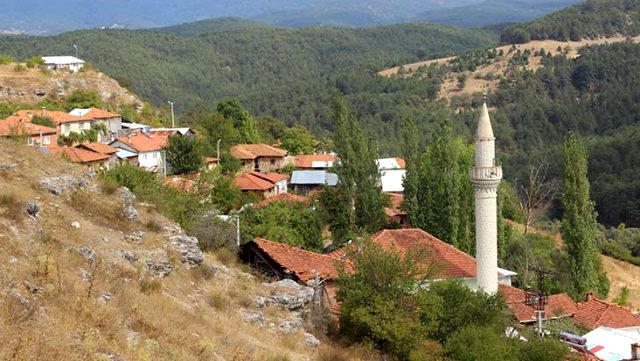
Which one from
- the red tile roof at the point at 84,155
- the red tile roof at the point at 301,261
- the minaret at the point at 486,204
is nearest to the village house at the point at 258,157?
the red tile roof at the point at 84,155

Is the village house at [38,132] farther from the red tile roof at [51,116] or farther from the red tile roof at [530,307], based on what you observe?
the red tile roof at [530,307]

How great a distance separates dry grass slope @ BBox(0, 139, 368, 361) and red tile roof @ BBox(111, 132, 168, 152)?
2407 centimetres

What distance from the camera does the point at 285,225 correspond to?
102 ft

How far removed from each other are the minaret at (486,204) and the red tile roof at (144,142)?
22.3 m

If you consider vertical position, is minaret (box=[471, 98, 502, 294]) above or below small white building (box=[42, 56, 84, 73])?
below

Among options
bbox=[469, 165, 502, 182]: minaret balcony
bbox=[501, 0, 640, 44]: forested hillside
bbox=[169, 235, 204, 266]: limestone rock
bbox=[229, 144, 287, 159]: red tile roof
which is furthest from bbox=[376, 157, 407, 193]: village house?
bbox=[501, 0, 640, 44]: forested hillside

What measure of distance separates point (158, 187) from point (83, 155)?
14682 mm

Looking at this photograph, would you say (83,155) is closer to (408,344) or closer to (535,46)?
(408,344)

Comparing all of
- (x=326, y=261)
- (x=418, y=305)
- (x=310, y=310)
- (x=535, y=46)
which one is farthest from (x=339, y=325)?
(x=535, y=46)

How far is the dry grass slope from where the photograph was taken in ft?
35.7

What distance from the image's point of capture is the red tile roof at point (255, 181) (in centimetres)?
4317

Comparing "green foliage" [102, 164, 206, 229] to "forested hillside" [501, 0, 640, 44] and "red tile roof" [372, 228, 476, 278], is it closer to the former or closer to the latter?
"red tile roof" [372, 228, 476, 278]

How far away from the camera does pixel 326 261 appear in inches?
926

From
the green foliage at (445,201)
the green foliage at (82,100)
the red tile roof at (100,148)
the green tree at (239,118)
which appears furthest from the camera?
the green tree at (239,118)
